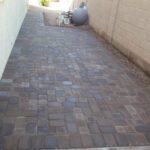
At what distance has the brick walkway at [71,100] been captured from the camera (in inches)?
98.8

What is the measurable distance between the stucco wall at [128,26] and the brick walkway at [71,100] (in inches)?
A: 11.2

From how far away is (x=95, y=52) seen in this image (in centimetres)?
566

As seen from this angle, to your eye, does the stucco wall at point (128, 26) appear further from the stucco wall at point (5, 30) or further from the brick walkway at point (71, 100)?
the stucco wall at point (5, 30)

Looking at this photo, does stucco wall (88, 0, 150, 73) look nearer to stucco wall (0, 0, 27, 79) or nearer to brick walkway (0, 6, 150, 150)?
brick walkway (0, 6, 150, 150)

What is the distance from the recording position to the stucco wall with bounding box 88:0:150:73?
185 inches

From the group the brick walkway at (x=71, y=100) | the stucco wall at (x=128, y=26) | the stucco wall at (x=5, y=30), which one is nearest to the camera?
the brick walkway at (x=71, y=100)

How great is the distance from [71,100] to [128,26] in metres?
2.89

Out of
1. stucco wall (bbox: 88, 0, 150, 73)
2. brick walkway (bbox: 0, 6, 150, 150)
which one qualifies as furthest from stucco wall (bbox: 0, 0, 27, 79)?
stucco wall (bbox: 88, 0, 150, 73)

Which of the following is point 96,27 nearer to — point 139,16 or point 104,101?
point 139,16

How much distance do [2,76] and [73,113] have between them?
4.48ft

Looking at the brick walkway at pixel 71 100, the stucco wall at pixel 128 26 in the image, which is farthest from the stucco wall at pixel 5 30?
the stucco wall at pixel 128 26

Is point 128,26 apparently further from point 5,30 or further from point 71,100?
point 71,100

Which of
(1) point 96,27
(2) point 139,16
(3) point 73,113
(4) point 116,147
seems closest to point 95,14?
(1) point 96,27

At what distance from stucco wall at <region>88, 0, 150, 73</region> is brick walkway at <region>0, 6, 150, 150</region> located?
0.94 feet
